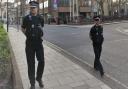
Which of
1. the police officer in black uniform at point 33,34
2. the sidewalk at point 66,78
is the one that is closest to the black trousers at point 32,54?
the police officer in black uniform at point 33,34

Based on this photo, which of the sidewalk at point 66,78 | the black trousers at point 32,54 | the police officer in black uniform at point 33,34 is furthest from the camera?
the sidewalk at point 66,78

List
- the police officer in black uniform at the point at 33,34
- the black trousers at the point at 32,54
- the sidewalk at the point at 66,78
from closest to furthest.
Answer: the police officer in black uniform at the point at 33,34 < the black trousers at the point at 32,54 < the sidewalk at the point at 66,78

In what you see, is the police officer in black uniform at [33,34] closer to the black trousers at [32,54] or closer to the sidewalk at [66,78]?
the black trousers at [32,54]

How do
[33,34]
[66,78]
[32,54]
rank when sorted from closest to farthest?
[33,34] → [32,54] → [66,78]

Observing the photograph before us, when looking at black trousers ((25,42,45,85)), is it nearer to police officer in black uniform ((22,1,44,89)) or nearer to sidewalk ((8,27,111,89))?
police officer in black uniform ((22,1,44,89))

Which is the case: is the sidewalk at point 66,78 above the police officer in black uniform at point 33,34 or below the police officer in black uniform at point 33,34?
below

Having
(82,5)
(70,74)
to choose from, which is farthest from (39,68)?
(82,5)

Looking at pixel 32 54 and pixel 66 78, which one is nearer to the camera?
pixel 32 54

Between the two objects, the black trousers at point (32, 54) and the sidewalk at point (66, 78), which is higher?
the black trousers at point (32, 54)

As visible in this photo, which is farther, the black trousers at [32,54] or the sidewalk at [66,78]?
the sidewalk at [66,78]

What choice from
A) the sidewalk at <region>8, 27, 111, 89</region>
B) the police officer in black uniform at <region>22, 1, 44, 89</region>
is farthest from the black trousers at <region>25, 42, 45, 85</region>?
the sidewalk at <region>8, 27, 111, 89</region>

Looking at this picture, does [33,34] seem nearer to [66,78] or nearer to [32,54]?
[32,54]

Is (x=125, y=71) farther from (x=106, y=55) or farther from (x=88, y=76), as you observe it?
(x=106, y=55)

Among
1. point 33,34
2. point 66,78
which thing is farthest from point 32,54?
point 66,78
